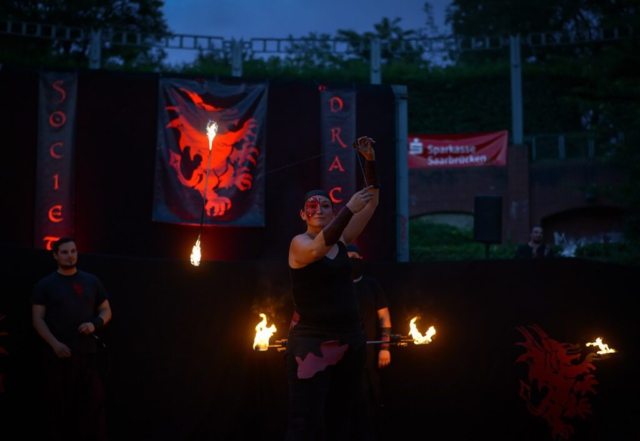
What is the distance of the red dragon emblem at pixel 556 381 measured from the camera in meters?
6.62

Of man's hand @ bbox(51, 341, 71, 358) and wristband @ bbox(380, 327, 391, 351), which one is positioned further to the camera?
wristband @ bbox(380, 327, 391, 351)

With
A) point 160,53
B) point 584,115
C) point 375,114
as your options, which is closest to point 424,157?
point 584,115

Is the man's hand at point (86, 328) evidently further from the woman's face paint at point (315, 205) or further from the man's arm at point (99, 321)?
the woman's face paint at point (315, 205)

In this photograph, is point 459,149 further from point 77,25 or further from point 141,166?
point 77,25

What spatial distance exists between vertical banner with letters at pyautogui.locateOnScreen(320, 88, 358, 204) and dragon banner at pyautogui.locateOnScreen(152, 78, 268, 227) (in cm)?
92

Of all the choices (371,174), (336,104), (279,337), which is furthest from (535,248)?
(371,174)

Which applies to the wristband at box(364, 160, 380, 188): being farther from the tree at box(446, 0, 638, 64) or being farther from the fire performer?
the tree at box(446, 0, 638, 64)

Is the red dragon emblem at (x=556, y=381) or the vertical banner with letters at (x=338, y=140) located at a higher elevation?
the vertical banner with letters at (x=338, y=140)

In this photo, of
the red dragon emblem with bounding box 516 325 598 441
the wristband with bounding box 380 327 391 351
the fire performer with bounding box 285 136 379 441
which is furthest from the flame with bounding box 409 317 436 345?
the fire performer with bounding box 285 136 379 441

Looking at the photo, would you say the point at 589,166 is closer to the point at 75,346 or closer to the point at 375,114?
the point at 375,114

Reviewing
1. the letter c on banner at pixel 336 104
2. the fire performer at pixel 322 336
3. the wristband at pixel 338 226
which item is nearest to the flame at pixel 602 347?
the fire performer at pixel 322 336

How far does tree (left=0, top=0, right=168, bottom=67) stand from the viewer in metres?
25.5

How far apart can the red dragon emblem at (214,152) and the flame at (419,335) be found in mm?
4171

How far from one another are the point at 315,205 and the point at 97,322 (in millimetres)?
2911
